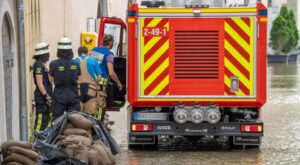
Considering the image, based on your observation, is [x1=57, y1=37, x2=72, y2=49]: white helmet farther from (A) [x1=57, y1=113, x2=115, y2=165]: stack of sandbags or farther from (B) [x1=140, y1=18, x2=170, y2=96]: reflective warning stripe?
(A) [x1=57, y1=113, x2=115, y2=165]: stack of sandbags

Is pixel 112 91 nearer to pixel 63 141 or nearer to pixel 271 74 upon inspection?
pixel 63 141

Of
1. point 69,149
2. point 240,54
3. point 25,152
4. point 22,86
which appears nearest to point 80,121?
point 69,149

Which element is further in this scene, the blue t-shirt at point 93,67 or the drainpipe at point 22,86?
the blue t-shirt at point 93,67

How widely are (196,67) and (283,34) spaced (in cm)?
2926

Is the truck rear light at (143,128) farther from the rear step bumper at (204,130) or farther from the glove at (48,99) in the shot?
the glove at (48,99)

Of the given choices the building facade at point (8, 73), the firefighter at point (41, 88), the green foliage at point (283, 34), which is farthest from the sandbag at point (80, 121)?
the green foliage at point (283, 34)

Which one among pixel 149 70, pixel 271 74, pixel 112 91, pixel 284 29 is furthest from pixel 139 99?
pixel 284 29

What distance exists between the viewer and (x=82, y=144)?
898cm

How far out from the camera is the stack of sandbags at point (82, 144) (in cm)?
888

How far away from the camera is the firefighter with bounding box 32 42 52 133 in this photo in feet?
39.5

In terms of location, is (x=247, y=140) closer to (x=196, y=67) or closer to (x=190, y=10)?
(x=196, y=67)

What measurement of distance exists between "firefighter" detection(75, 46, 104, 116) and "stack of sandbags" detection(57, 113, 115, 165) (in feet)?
10.3

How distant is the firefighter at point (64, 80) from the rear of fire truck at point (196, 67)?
3.75ft

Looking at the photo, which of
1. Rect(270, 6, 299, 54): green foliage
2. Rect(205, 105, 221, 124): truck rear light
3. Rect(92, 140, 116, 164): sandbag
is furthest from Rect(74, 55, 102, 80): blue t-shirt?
Rect(270, 6, 299, 54): green foliage
